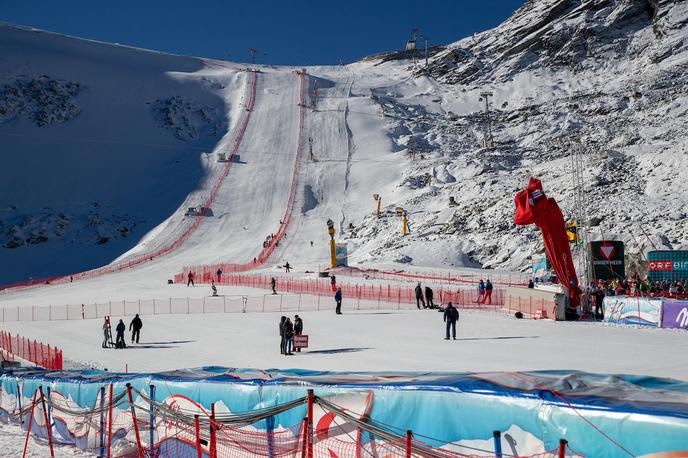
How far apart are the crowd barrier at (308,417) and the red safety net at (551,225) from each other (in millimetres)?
17479

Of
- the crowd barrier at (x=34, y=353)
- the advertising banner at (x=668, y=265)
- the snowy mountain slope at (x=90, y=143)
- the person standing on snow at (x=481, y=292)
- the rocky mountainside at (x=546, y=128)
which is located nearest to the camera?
the crowd barrier at (x=34, y=353)

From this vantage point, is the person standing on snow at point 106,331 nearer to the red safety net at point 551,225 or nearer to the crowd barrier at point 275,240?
the red safety net at point 551,225

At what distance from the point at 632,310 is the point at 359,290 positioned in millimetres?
15699

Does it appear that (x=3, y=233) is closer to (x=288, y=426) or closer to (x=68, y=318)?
(x=68, y=318)

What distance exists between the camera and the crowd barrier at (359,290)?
3116 centimetres

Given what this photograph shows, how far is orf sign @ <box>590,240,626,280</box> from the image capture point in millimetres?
31094

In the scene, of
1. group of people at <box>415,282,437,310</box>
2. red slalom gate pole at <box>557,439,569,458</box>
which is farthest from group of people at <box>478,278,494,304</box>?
red slalom gate pole at <box>557,439,569,458</box>

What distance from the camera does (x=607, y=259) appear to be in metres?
31.2

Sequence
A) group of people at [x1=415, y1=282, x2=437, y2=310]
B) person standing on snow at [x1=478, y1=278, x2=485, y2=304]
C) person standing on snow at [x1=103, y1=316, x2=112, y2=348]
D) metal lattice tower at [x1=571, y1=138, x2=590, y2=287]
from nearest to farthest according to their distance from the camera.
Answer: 1. person standing on snow at [x1=103, y1=316, x2=112, y2=348]
2. group of people at [x1=415, y1=282, x2=437, y2=310]
3. person standing on snow at [x1=478, y1=278, x2=485, y2=304]
4. metal lattice tower at [x1=571, y1=138, x2=590, y2=287]

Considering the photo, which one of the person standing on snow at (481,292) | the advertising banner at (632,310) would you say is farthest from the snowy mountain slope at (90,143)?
the advertising banner at (632,310)

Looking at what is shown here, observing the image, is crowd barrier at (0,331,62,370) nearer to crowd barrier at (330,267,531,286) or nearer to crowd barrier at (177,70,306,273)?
crowd barrier at (330,267,531,286)

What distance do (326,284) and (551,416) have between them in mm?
33670

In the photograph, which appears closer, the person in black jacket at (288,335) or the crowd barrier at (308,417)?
the crowd barrier at (308,417)

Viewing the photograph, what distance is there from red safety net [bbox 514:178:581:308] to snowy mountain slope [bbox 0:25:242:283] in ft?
146
